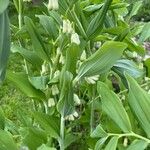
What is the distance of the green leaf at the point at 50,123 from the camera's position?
167cm

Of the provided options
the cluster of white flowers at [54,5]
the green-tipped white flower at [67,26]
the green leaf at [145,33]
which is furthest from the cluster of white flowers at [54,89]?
the green leaf at [145,33]

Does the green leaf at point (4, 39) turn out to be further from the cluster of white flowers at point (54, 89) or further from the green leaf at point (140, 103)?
the cluster of white flowers at point (54, 89)

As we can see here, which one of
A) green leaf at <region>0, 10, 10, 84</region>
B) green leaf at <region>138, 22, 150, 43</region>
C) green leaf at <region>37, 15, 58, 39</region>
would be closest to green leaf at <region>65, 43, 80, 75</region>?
green leaf at <region>37, 15, 58, 39</region>

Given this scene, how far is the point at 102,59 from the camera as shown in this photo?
144 cm

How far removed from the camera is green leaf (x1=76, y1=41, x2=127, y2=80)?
4.53 ft

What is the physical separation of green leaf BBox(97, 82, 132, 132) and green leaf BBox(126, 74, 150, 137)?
0.03 meters

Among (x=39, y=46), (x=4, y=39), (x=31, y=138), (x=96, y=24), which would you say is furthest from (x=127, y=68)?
(x=4, y=39)

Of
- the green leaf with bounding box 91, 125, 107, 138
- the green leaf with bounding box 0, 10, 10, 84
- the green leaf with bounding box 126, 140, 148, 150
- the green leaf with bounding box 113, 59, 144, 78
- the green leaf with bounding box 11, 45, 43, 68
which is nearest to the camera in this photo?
the green leaf with bounding box 0, 10, 10, 84

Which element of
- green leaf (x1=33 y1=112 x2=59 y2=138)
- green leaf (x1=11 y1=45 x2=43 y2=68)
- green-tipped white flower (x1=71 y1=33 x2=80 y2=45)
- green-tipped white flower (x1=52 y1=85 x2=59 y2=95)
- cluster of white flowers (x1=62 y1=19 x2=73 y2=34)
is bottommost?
green leaf (x1=33 y1=112 x2=59 y2=138)

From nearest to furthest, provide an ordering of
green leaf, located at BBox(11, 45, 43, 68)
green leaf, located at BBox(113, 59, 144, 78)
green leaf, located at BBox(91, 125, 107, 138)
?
green leaf, located at BBox(91, 125, 107, 138) < green leaf, located at BBox(113, 59, 144, 78) < green leaf, located at BBox(11, 45, 43, 68)

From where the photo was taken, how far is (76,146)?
203cm

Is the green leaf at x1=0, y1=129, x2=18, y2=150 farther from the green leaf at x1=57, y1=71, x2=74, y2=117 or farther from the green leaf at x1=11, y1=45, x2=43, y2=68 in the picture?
the green leaf at x1=11, y1=45, x2=43, y2=68

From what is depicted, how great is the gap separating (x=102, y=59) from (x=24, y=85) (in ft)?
1.14

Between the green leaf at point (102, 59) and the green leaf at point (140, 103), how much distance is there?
0.12 m
